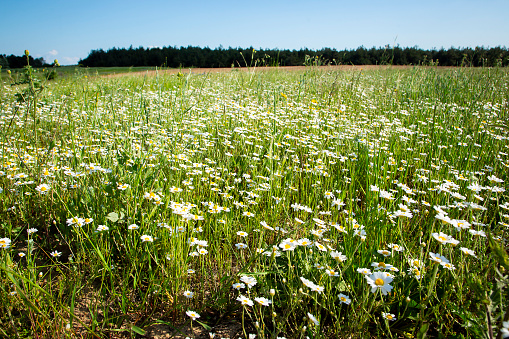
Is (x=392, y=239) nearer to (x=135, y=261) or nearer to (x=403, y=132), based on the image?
(x=135, y=261)

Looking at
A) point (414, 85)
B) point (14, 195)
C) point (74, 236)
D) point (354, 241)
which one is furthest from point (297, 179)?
point (414, 85)

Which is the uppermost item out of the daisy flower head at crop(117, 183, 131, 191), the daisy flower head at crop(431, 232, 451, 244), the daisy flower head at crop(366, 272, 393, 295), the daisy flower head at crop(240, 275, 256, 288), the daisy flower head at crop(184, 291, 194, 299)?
the daisy flower head at crop(117, 183, 131, 191)

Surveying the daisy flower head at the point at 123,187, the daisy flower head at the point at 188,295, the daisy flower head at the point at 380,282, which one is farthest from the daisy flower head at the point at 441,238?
the daisy flower head at the point at 123,187

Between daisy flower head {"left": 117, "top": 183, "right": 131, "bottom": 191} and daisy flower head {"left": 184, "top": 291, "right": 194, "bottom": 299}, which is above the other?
daisy flower head {"left": 117, "top": 183, "right": 131, "bottom": 191}

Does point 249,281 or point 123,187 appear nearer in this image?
point 249,281

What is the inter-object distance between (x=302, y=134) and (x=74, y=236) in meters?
2.83

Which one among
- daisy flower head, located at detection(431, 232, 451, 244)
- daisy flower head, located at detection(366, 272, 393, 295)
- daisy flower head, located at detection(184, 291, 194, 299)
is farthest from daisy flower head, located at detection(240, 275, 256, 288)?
daisy flower head, located at detection(431, 232, 451, 244)

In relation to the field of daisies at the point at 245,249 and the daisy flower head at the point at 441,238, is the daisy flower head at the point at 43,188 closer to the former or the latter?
the field of daisies at the point at 245,249

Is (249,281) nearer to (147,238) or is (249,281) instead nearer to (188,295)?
(188,295)

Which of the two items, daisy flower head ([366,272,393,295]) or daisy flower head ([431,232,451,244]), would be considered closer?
daisy flower head ([366,272,393,295])

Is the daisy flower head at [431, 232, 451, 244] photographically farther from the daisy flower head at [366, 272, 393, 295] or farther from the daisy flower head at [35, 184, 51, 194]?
the daisy flower head at [35, 184, 51, 194]

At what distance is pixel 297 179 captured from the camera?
2891mm

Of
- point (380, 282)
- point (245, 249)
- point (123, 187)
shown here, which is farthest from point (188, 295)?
point (380, 282)

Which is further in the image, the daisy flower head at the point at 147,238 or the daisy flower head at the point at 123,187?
the daisy flower head at the point at 123,187
